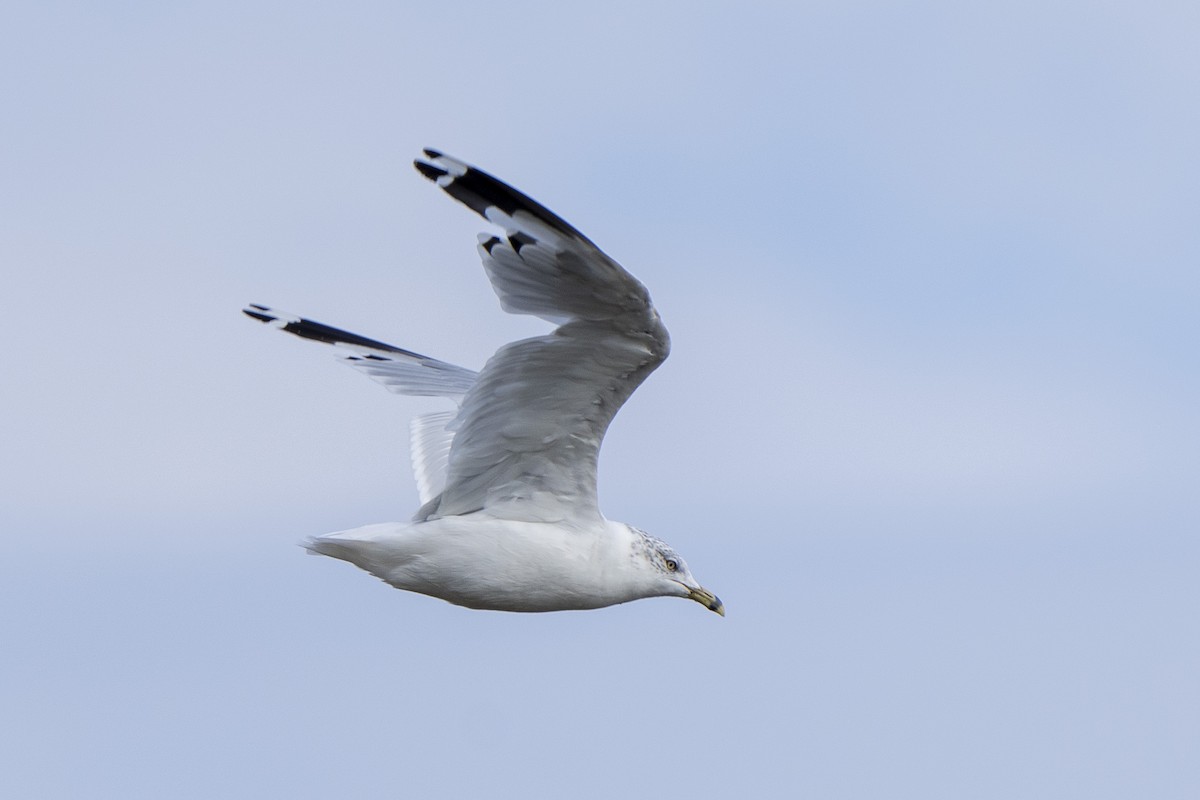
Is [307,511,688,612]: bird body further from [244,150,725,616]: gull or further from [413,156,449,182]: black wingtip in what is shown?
[413,156,449,182]: black wingtip

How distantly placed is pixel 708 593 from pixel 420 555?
1.58 metres

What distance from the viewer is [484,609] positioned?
8.09m

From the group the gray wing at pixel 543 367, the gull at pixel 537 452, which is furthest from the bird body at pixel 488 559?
the gray wing at pixel 543 367

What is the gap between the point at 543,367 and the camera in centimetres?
742

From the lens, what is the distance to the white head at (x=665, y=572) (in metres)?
8.30

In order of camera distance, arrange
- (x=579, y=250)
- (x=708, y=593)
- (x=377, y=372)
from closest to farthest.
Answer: (x=579, y=250)
(x=708, y=593)
(x=377, y=372)

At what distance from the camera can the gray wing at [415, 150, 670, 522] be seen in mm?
6844

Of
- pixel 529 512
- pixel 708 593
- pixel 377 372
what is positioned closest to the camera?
pixel 529 512

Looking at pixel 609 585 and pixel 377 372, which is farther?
pixel 377 372

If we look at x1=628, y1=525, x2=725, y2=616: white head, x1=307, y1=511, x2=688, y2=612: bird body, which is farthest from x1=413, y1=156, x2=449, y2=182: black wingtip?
x1=628, y1=525, x2=725, y2=616: white head

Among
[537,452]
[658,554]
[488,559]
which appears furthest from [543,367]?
[658,554]

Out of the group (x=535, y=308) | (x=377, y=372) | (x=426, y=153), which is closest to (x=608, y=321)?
(x=535, y=308)

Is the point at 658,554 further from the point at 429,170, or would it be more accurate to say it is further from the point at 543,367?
the point at 429,170

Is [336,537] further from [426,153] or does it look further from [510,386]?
[426,153]
